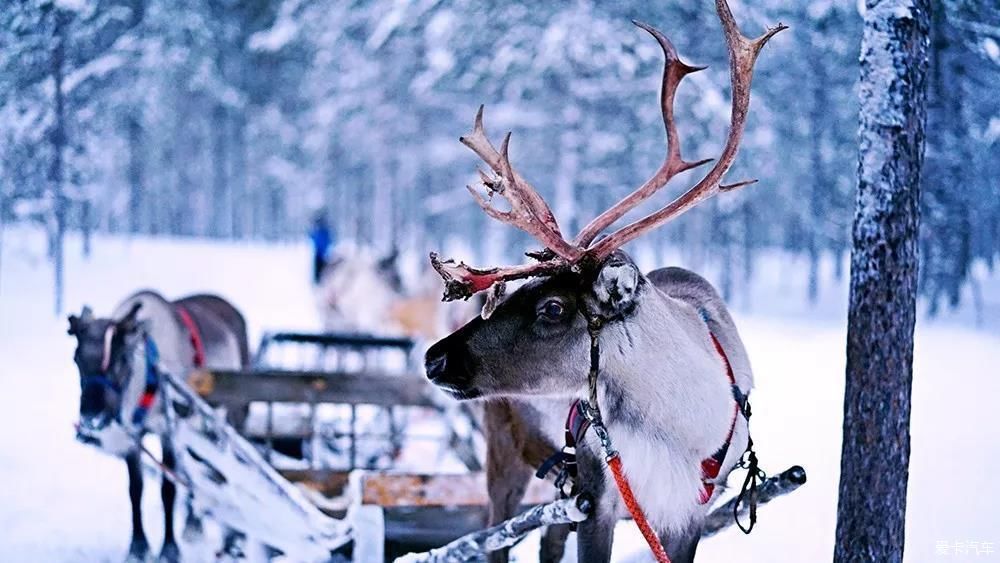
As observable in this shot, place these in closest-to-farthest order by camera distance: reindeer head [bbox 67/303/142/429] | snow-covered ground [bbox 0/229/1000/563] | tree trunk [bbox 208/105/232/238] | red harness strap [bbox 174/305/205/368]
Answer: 1. snow-covered ground [bbox 0/229/1000/563]
2. reindeer head [bbox 67/303/142/429]
3. red harness strap [bbox 174/305/205/368]
4. tree trunk [bbox 208/105/232/238]

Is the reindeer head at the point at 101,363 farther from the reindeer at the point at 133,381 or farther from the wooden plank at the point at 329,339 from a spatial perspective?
the wooden plank at the point at 329,339

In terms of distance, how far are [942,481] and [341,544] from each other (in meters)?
2.84

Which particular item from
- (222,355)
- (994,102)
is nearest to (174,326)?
(222,355)

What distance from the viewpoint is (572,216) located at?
14.0m

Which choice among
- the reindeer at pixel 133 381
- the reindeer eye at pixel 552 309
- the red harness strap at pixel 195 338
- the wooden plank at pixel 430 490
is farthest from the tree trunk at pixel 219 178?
the reindeer eye at pixel 552 309

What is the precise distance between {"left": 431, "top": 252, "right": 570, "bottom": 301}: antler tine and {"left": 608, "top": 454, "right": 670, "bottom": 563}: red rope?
0.63 m

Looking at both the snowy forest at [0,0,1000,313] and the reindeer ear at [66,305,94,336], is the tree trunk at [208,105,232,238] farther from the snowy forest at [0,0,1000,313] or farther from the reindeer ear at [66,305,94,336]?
the reindeer ear at [66,305,94,336]

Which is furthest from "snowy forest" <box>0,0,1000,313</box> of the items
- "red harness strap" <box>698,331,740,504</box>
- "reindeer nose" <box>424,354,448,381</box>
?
"reindeer nose" <box>424,354,448,381</box>

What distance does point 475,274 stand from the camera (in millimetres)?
2555

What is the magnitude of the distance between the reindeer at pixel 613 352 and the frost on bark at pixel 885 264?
574mm

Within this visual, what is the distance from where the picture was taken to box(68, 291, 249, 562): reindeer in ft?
14.4

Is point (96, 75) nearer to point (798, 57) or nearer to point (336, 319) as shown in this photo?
point (336, 319)

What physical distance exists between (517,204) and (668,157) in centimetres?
51

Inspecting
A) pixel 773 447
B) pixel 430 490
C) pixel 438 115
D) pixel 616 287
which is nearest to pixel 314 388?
pixel 430 490
